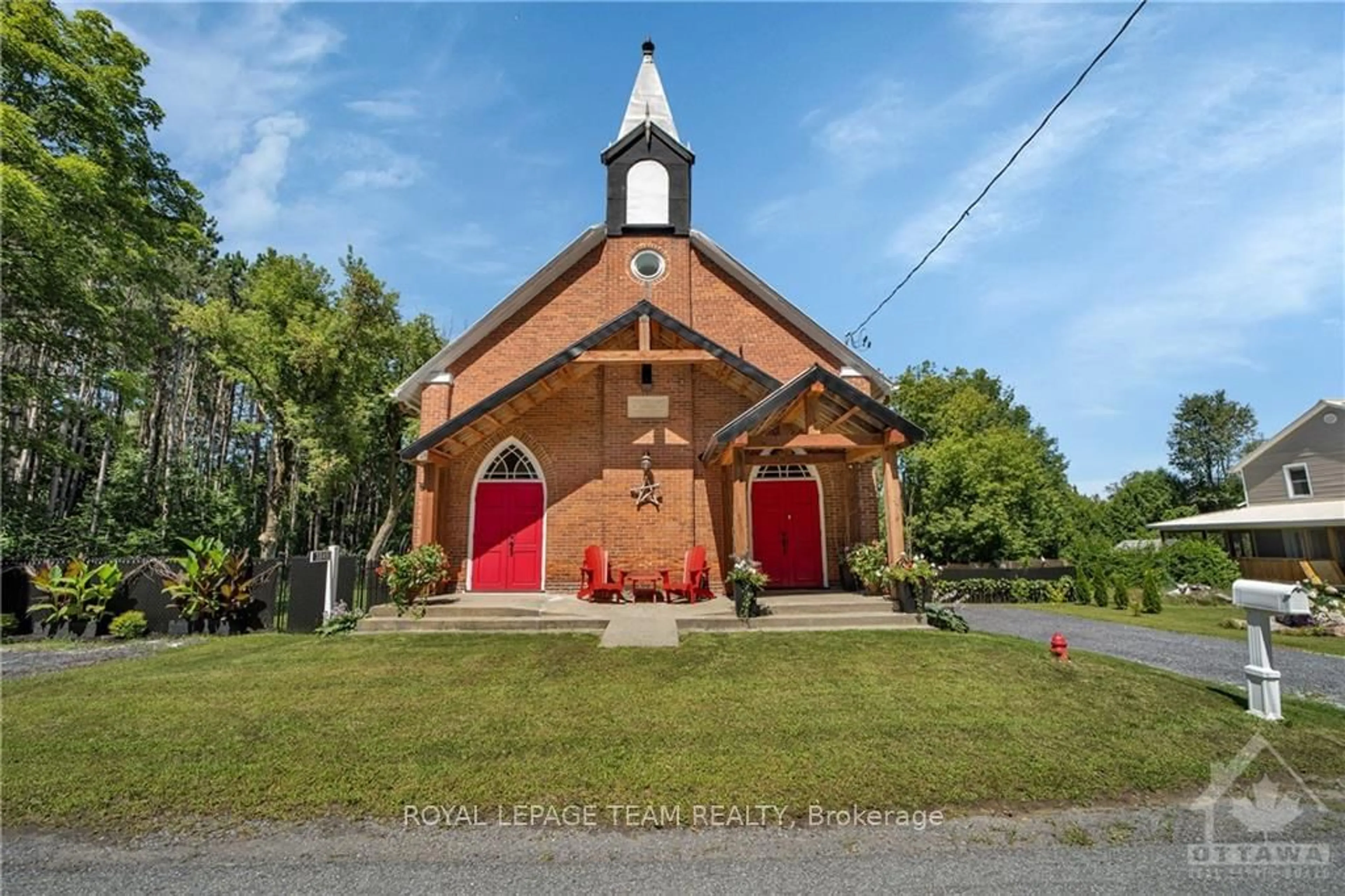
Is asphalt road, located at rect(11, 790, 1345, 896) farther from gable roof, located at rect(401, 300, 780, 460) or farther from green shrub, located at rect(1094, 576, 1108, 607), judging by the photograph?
green shrub, located at rect(1094, 576, 1108, 607)

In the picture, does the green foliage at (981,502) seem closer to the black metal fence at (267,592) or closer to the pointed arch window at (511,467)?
the pointed arch window at (511,467)

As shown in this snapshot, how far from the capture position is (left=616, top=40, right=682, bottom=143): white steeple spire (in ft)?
48.0

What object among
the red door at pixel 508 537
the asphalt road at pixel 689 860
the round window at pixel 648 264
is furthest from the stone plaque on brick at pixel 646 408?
the asphalt road at pixel 689 860

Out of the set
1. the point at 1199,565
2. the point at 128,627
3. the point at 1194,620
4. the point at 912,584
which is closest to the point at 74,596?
the point at 128,627

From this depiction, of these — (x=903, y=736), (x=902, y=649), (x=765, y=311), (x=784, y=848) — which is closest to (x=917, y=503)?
(x=765, y=311)

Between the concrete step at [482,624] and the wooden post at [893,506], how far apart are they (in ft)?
15.8

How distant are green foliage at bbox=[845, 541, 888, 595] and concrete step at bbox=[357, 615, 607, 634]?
458cm

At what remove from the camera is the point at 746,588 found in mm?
8773

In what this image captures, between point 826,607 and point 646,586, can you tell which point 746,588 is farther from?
point 646,586

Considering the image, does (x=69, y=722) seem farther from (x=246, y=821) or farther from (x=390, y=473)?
(x=390, y=473)

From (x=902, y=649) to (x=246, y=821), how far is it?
672 cm

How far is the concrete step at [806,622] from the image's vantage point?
8.61m

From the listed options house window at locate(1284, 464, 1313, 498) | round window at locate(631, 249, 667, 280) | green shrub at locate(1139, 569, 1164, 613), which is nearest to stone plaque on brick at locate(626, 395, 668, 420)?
round window at locate(631, 249, 667, 280)

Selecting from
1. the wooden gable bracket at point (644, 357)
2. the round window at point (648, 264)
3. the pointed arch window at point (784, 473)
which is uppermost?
the round window at point (648, 264)
